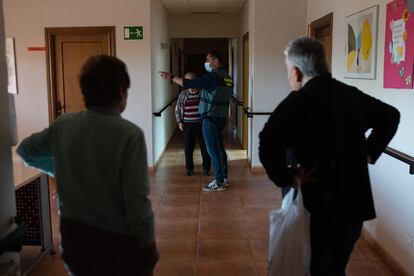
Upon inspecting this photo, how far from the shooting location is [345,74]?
4.16 meters

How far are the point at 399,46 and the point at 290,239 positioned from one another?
1688mm

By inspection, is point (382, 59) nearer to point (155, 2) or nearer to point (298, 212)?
point (298, 212)

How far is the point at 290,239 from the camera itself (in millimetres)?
1895

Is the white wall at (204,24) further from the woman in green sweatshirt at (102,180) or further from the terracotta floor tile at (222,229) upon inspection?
the woman in green sweatshirt at (102,180)

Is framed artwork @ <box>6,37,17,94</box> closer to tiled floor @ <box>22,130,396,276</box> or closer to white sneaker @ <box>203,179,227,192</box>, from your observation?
tiled floor @ <box>22,130,396,276</box>

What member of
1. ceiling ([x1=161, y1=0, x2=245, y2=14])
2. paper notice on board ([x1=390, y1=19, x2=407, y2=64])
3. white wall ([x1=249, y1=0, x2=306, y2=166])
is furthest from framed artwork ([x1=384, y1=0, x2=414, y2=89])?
ceiling ([x1=161, y1=0, x2=245, y2=14])

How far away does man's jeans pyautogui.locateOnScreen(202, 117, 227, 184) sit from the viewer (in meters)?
5.15

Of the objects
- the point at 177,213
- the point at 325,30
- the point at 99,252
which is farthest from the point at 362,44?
the point at 99,252

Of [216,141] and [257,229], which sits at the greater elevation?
[216,141]

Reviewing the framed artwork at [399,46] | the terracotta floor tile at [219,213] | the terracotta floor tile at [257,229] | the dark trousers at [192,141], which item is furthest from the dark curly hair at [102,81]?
the dark trousers at [192,141]

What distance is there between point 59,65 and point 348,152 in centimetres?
508

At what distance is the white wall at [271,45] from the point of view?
579 centimetres

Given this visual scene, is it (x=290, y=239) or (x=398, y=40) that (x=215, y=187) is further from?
(x=290, y=239)

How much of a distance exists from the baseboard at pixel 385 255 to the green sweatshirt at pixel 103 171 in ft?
6.87
